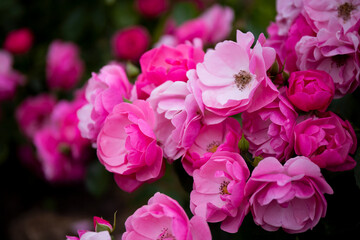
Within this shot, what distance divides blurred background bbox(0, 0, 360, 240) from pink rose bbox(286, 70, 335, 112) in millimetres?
515

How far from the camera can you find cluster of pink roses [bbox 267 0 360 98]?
1.90 ft

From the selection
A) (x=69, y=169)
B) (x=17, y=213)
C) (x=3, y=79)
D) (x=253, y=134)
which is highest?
(x=253, y=134)

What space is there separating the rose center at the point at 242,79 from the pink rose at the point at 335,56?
9cm

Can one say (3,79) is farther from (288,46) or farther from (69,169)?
(288,46)

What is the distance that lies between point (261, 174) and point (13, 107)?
127 centimetres

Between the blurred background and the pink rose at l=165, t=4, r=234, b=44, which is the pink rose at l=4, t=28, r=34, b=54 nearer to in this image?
the blurred background

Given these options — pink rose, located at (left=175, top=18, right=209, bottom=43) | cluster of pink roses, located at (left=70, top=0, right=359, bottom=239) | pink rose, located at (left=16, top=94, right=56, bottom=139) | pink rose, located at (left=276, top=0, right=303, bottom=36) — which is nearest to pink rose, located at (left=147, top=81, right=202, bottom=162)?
cluster of pink roses, located at (left=70, top=0, right=359, bottom=239)

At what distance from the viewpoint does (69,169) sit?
4.03ft

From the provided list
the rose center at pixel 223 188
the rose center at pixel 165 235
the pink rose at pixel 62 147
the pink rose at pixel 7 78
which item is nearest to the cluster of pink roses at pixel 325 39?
the rose center at pixel 223 188

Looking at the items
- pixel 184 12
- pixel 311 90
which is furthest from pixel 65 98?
pixel 311 90

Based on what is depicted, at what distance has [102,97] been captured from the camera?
24.5 inches

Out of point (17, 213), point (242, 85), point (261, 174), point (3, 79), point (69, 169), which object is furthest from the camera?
point (17, 213)

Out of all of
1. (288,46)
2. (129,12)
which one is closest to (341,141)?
(288,46)

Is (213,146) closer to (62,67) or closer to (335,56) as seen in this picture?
(335,56)
